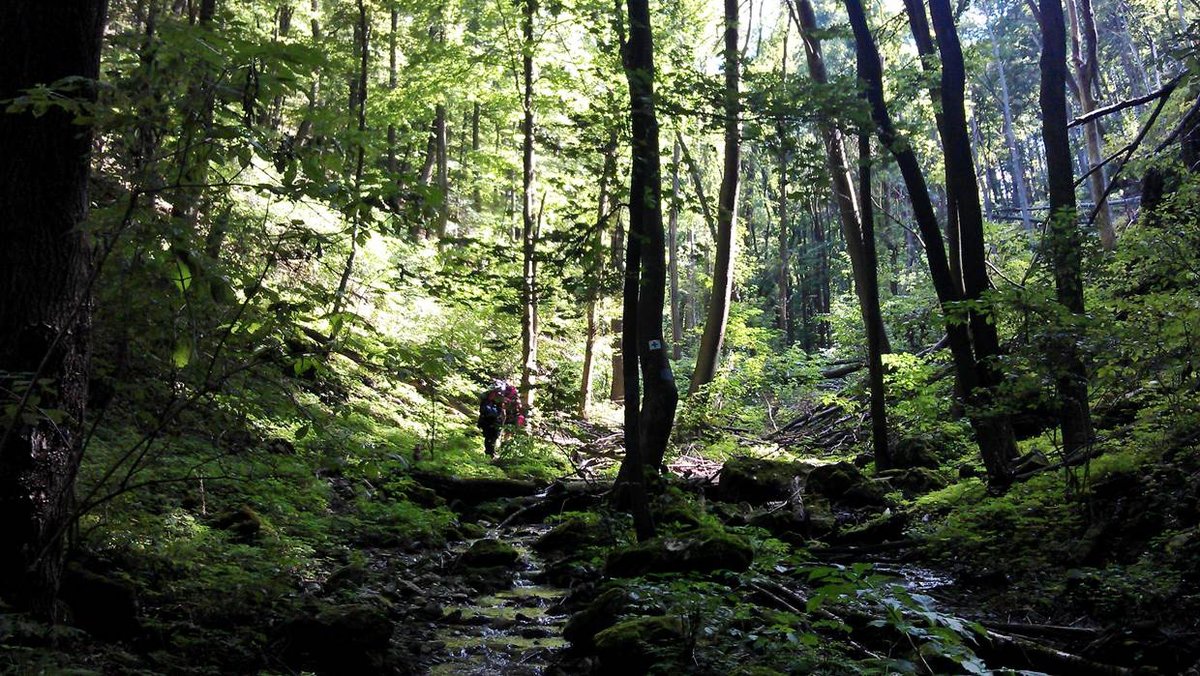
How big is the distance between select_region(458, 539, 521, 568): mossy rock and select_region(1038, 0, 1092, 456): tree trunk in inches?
226

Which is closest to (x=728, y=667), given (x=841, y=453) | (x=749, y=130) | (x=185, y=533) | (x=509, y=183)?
(x=185, y=533)

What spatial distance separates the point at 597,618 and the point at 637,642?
97cm

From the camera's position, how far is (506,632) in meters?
6.57

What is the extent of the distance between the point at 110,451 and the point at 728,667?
6.23 meters

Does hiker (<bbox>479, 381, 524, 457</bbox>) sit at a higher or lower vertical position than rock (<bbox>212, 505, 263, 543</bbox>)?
higher

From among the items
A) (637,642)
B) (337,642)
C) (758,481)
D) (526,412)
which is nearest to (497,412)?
(526,412)

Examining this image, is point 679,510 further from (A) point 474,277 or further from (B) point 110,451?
(B) point 110,451

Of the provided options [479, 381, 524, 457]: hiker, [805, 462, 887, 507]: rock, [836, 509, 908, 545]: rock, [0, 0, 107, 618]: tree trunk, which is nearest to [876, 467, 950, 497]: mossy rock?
[805, 462, 887, 507]: rock

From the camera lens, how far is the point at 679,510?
9875 millimetres

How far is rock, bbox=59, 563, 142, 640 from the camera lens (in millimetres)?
4566

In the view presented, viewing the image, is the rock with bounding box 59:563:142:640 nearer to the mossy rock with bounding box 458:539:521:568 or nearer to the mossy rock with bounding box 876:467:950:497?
the mossy rock with bounding box 458:539:521:568

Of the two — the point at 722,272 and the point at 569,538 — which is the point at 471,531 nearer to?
the point at 569,538

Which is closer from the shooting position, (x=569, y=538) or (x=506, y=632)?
(x=506, y=632)

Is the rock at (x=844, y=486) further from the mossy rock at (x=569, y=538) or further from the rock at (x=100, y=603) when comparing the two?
the rock at (x=100, y=603)
